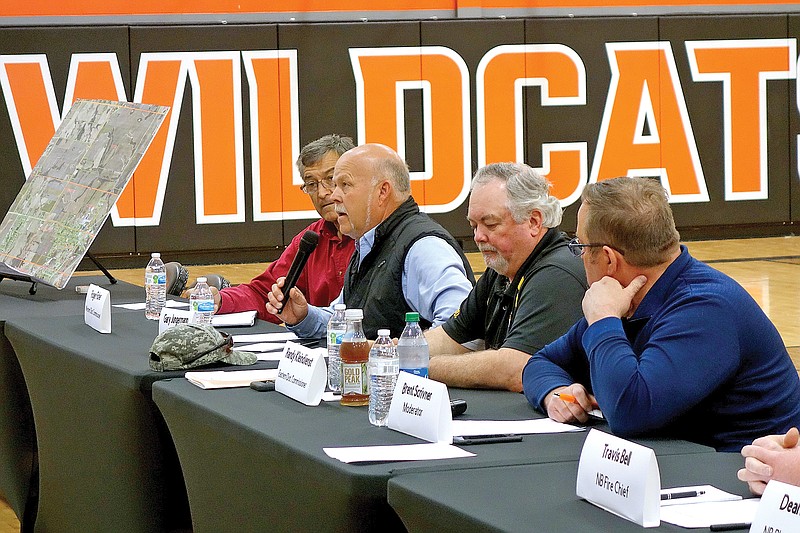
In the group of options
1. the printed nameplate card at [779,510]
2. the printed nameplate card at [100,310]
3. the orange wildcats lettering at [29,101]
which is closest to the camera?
the printed nameplate card at [779,510]

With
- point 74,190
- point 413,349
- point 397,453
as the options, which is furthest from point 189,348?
point 74,190

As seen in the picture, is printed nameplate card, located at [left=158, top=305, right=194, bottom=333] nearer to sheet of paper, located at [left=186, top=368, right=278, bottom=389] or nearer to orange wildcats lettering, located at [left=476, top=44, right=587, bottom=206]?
sheet of paper, located at [left=186, top=368, right=278, bottom=389]

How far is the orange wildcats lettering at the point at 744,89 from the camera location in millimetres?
11828

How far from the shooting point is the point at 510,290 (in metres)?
3.43

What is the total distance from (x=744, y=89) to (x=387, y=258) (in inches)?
340

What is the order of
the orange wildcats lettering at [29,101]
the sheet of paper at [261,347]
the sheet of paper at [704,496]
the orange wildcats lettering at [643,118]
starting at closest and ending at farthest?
the sheet of paper at [704,496]
the sheet of paper at [261,347]
the orange wildcats lettering at [29,101]
the orange wildcats lettering at [643,118]

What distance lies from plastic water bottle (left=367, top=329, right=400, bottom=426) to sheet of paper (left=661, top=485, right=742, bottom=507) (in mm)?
723

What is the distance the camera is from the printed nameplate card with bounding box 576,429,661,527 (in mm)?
1829

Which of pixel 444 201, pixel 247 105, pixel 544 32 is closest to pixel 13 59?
pixel 247 105

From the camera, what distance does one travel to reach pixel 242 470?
102 inches

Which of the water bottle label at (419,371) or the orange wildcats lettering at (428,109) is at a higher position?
the orange wildcats lettering at (428,109)

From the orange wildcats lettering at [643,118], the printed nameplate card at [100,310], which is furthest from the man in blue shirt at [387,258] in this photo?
the orange wildcats lettering at [643,118]

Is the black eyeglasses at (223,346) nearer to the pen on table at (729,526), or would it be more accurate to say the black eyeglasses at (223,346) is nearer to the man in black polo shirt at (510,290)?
the man in black polo shirt at (510,290)

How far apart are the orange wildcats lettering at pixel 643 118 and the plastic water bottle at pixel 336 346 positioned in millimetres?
8742
